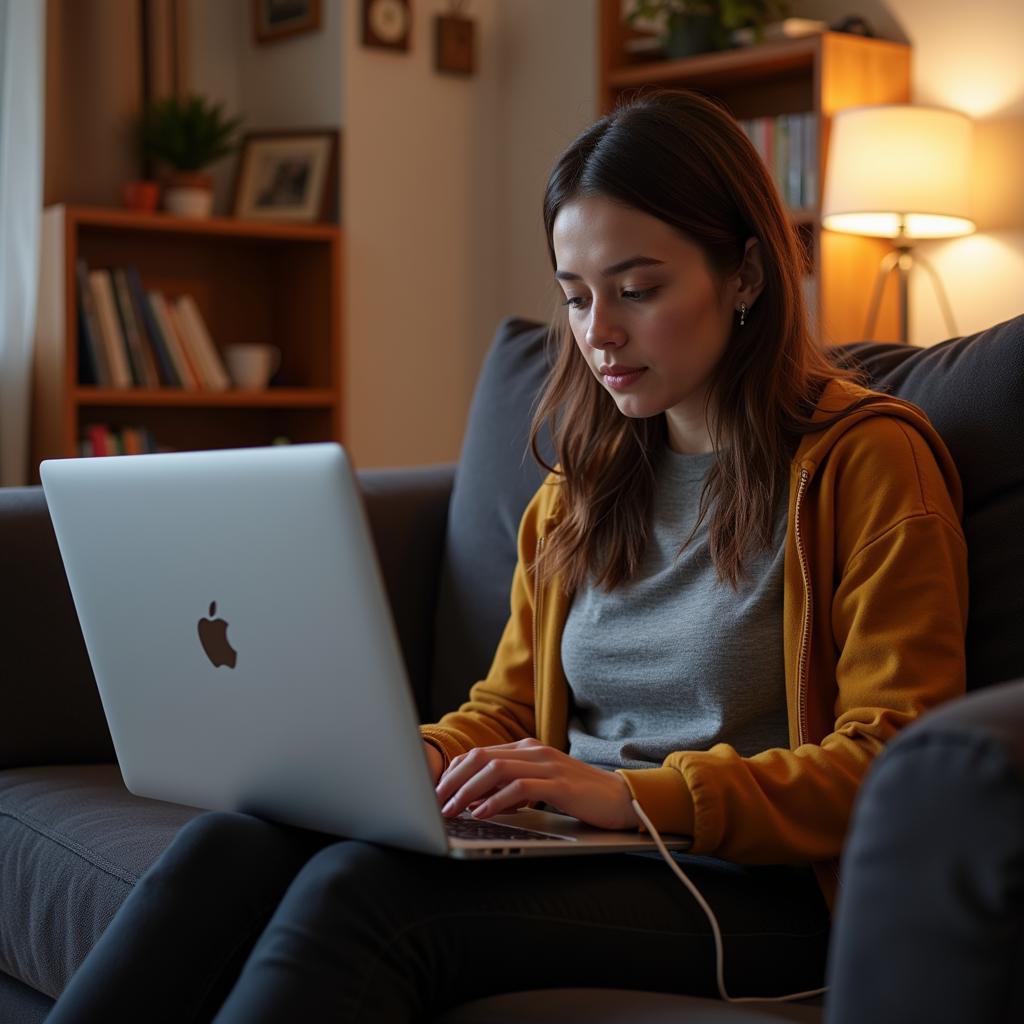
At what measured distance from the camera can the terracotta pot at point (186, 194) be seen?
3.51 metres

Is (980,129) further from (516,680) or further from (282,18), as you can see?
(516,680)

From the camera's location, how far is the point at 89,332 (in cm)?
338

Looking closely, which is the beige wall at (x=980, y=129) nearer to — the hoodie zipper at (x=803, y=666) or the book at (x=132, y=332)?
the book at (x=132, y=332)

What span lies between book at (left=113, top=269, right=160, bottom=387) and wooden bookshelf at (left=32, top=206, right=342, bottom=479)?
0.05 metres

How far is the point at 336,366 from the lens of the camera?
3.66 m

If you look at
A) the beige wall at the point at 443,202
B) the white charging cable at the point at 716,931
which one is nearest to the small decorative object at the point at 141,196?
the beige wall at the point at 443,202

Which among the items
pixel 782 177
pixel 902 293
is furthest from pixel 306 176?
pixel 902 293

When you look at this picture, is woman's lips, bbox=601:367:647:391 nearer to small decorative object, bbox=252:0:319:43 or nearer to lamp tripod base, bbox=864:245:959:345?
lamp tripod base, bbox=864:245:959:345

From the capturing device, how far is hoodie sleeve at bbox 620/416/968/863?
117cm

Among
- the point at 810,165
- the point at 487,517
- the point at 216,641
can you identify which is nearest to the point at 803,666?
the point at 216,641

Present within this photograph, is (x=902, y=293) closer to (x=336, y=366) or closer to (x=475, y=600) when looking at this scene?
(x=336, y=366)

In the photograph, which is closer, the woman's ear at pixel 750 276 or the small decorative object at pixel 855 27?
Result: the woman's ear at pixel 750 276

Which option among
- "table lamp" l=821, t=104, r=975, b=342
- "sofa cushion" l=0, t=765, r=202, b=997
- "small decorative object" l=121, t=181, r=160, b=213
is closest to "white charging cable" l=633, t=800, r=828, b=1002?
"sofa cushion" l=0, t=765, r=202, b=997

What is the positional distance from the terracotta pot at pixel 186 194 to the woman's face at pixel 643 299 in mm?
2285
